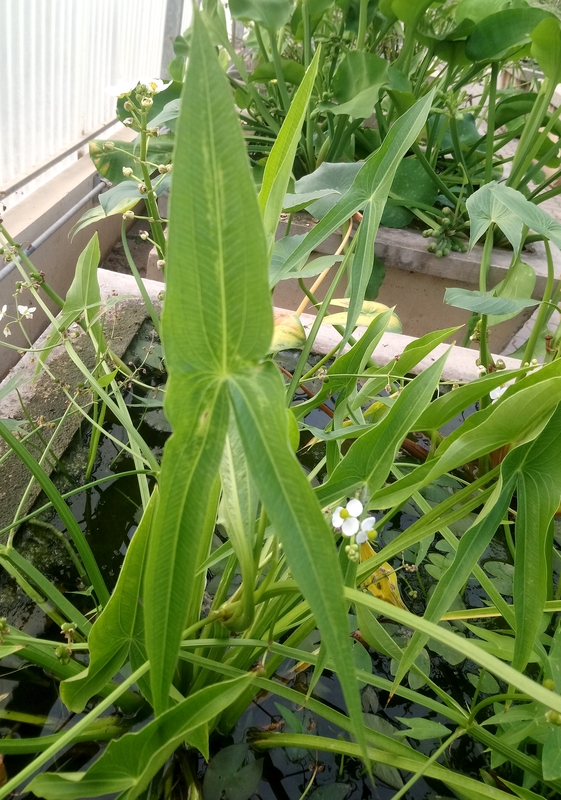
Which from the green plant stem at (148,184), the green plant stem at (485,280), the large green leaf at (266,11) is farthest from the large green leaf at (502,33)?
the green plant stem at (148,184)

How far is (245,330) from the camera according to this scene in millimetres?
230

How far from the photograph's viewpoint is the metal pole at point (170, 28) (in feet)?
7.35

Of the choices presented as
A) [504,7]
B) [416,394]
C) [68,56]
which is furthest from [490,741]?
[68,56]

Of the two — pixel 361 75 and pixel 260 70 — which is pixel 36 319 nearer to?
pixel 260 70

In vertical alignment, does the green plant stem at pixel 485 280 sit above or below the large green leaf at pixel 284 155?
below

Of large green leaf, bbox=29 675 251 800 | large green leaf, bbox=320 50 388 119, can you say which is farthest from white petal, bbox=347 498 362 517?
large green leaf, bbox=320 50 388 119

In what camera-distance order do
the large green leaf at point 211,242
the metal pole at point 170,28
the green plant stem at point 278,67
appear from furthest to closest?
1. the metal pole at point 170,28
2. the green plant stem at point 278,67
3. the large green leaf at point 211,242

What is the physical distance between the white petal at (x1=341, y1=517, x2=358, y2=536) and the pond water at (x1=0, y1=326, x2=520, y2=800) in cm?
22

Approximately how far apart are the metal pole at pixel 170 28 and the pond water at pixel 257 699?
2085 mm

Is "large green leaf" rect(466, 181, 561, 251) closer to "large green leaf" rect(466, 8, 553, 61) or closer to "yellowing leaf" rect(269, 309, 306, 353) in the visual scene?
"yellowing leaf" rect(269, 309, 306, 353)

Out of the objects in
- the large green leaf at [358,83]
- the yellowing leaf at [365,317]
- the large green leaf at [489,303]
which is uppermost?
the large green leaf at [358,83]

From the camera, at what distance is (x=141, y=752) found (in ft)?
1.06

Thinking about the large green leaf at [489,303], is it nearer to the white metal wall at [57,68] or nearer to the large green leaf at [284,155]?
the large green leaf at [284,155]

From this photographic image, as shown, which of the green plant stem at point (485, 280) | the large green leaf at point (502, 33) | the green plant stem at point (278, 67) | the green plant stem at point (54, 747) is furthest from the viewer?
the green plant stem at point (278, 67)
